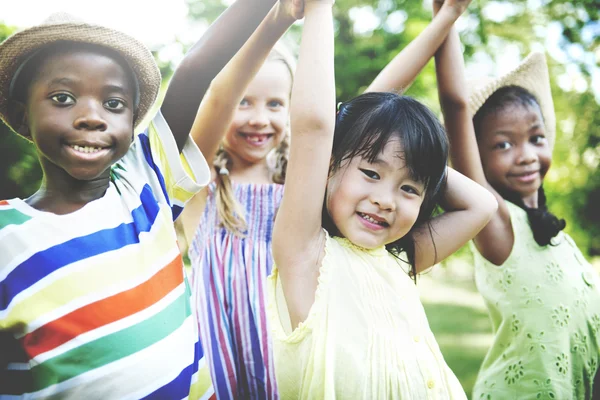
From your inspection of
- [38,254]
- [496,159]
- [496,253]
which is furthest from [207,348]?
[496,159]

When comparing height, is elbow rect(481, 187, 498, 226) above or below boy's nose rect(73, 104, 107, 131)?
below

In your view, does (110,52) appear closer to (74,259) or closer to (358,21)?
(74,259)

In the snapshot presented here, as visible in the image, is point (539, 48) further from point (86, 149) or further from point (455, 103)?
point (86, 149)

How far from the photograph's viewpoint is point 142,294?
156cm

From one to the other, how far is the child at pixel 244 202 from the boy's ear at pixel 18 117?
707mm

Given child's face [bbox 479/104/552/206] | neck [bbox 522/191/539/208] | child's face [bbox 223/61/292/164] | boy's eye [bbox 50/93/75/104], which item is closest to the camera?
boy's eye [bbox 50/93/75/104]

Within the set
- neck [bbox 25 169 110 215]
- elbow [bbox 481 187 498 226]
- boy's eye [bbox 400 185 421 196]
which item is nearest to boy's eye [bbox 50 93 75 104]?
neck [bbox 25 169 110 215]

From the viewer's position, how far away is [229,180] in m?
2.83

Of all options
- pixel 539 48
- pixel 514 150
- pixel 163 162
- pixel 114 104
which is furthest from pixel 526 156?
pixel 539 48

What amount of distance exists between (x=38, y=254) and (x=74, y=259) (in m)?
0.09

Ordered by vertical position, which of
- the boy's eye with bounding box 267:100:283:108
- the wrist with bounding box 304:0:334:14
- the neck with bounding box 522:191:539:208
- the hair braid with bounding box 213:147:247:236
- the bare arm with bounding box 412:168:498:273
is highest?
the boy's eye with bounding box 267:100:283:108

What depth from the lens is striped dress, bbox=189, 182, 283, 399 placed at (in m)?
Result: 2.49

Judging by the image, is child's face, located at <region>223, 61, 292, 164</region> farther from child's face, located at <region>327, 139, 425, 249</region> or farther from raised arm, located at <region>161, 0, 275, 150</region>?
child's face, located at <region>327, 139, 425, 249</region>

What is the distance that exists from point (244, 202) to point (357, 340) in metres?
1.28
